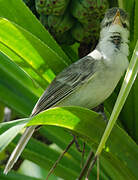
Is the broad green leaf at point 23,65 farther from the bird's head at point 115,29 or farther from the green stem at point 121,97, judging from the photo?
the green stem at point 121,97

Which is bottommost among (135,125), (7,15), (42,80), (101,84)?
(135,125)

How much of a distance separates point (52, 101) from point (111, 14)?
368 millimetres

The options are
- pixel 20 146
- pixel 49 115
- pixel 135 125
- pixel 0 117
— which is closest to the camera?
pixel 49 115

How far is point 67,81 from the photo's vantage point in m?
1.42

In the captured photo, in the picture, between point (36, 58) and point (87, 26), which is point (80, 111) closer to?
point (36, 58)

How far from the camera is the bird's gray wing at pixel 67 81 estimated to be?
1.38 metres

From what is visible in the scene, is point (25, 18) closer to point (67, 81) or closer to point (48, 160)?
point (67, 81)

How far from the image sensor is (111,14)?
57.0 inches

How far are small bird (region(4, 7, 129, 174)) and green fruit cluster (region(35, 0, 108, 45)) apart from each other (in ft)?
0.17

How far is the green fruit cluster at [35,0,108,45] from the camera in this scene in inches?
55.3

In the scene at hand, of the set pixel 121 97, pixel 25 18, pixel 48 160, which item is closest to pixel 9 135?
pixel 121 97

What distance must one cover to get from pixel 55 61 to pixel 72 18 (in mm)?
238

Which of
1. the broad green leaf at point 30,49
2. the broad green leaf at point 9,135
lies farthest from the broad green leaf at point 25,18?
the broad green leaf at point 9,135

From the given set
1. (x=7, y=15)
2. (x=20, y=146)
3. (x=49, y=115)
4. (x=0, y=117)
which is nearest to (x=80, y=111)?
(x=49, y=115)
